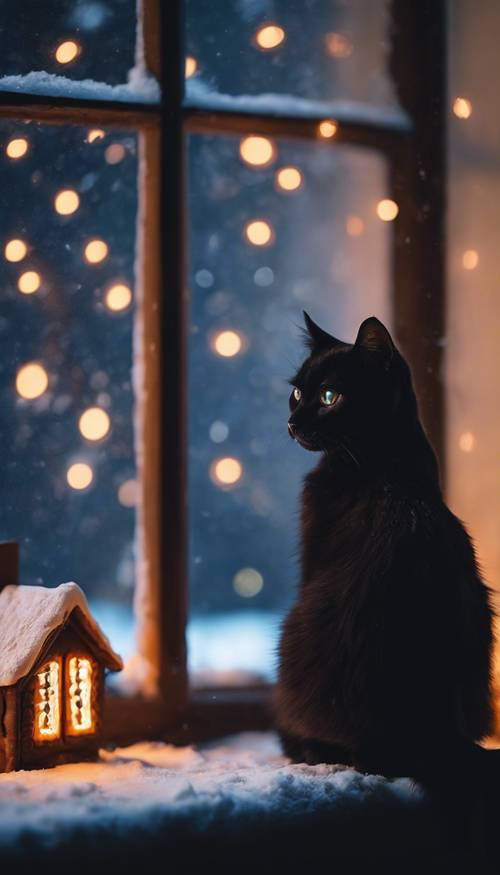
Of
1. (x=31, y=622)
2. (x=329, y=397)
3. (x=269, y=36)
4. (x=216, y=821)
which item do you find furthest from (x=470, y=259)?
(x=216, y=821)

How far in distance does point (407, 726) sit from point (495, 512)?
81 centimetres

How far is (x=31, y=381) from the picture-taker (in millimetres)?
1726

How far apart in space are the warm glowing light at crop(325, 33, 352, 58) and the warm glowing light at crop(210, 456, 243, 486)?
990mm

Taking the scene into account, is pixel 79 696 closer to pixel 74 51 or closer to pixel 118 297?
pixel 118 297

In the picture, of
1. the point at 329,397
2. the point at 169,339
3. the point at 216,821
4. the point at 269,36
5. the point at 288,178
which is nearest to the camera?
the point at 216,821

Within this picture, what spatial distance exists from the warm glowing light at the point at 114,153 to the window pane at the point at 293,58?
0.19 m

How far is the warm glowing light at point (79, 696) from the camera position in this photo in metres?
1.43

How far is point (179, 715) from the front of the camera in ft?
5.92

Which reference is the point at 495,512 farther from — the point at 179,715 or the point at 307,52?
the point at 307,52

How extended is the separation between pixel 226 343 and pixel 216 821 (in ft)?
3.79

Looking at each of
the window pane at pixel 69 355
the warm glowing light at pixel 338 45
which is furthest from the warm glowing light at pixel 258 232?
the warm glowing light at pixel 338 45

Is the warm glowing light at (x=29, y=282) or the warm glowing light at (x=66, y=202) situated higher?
the warm glowing light at (x=66, y=202)

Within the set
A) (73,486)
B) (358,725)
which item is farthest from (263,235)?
(358,725)

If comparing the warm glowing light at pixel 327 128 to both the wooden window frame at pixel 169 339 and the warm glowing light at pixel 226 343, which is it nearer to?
the wooden window frame at pixel 169 339
